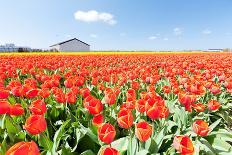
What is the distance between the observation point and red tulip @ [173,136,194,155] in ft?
7.89

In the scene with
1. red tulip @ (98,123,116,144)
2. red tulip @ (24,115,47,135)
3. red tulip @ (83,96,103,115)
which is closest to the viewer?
red tulip @ (98,123,116,144)

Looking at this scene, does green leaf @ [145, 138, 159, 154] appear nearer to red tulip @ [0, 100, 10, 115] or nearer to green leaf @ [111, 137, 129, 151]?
green leaf @ [111, 137, 129, 151]

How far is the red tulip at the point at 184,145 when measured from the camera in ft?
7.89

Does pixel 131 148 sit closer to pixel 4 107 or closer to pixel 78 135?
pixel 78 135

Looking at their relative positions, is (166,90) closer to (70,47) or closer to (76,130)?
(76,130)

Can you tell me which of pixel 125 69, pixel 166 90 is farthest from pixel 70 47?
pixel 166 90

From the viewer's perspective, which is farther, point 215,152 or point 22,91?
point 22,91

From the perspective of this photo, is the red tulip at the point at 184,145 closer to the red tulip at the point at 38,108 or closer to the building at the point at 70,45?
the red tulip at the point at 38,108

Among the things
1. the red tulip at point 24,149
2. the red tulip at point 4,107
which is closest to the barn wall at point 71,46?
the red tulip at point 4,107

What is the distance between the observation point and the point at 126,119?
2.91 m

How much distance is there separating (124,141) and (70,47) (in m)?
73.8

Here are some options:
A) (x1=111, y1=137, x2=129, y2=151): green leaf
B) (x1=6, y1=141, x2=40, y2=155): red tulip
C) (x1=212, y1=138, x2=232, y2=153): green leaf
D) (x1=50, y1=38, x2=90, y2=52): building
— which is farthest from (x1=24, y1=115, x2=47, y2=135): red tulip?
(x1=50, y1=38, x2=90, y2=52): building

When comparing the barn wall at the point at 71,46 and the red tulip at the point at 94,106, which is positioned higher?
the red tulip at the point at 94,106

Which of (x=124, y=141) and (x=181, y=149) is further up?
(x=181, y=149)
